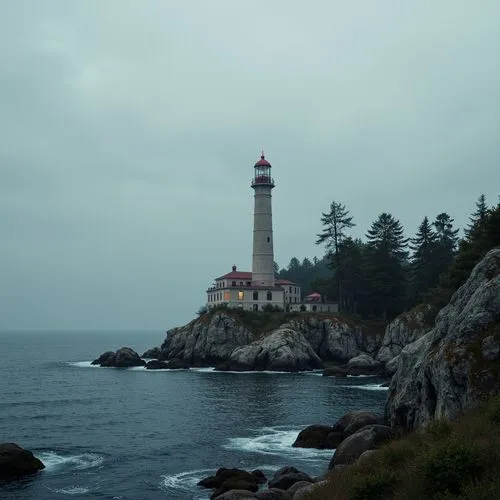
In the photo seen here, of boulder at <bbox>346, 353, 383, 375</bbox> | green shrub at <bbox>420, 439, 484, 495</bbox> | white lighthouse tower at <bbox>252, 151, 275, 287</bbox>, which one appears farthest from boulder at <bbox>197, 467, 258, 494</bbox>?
white lighthouse tower at <bbox>252, 151, 275, 287</bbox>

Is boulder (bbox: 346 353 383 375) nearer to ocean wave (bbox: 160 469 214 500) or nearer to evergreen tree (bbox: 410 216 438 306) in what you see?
evergreen tree (bbox: 410 216 438 306)

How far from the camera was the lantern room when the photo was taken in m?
98.0

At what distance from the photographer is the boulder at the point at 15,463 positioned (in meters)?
29.8

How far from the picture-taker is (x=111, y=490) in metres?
27.8

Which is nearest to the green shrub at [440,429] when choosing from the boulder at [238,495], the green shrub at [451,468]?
the green shrub at [451,468]

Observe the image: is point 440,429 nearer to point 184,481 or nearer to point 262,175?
point 184,481

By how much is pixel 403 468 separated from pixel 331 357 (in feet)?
252

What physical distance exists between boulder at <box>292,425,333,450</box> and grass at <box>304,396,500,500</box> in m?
19.8

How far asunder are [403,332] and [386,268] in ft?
55.6

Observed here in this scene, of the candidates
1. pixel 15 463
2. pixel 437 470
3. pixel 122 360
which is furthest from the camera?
pixel 122 360

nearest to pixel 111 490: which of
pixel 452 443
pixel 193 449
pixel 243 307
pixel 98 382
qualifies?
pixel 193 449

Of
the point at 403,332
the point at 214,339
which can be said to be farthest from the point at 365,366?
the point at 214,339

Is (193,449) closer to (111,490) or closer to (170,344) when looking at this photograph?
(111,490)

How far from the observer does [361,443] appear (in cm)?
2792
